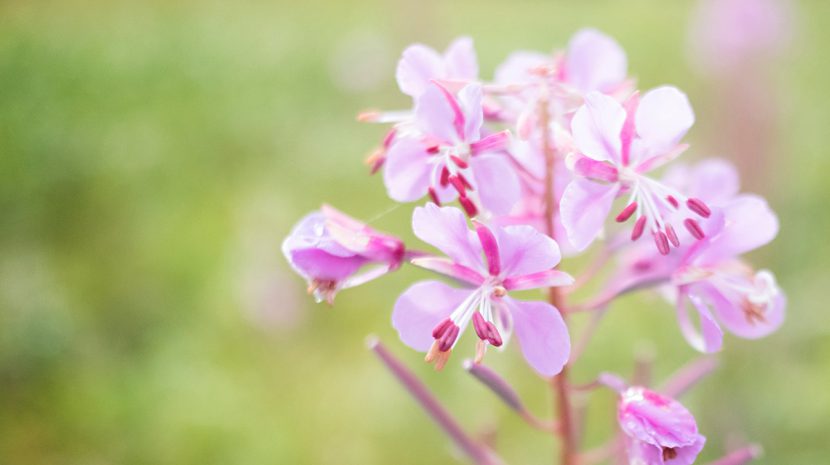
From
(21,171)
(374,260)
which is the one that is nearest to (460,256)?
(374,260)

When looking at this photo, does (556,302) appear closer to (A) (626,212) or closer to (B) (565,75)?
(A) (626,212)

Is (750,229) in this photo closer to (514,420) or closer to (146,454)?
(514,420)

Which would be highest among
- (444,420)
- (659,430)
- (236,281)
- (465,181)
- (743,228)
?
(465,181)

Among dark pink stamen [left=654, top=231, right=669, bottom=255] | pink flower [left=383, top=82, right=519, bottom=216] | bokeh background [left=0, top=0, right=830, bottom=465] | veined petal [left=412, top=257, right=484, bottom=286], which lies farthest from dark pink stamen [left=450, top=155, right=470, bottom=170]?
bokeh background [left=0, top=0, right=830, bottom=465]

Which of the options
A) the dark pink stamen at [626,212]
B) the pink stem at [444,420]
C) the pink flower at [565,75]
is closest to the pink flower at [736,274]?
the dark pink stamen at [626,212]

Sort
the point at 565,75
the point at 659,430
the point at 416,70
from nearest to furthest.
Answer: the point at 659,430 → the point at 416,70 → the point at 565,75

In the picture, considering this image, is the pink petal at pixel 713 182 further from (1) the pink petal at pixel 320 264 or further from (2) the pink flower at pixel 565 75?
(1) the pink petal at pixel 320 264

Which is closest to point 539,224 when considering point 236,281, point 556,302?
point 556,302
